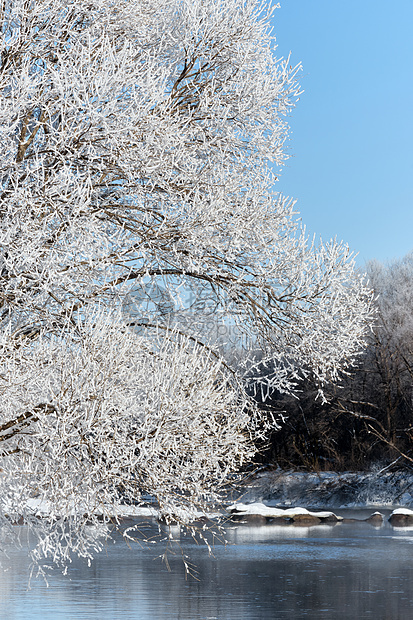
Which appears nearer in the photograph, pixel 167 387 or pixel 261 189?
pixel 167 387

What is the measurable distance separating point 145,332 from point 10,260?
94.7 inches

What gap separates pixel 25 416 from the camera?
900 cm

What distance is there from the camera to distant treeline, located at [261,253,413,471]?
116 ft

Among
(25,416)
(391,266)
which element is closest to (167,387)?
(25,416)

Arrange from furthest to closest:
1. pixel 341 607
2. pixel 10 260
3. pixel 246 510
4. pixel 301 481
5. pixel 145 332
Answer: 1. pixel 301 481
2. pixel 246 510
3. pixel 341 607
4. pixel 145 332
5. pixel 10 260

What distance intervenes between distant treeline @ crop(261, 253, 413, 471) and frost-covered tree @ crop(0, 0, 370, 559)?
78.2 ft

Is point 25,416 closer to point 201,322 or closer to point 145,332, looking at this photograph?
point 145,332

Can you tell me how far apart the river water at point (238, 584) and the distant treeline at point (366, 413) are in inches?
485

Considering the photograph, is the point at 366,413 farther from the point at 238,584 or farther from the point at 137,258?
the point at 137,258

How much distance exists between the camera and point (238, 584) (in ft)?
53.7

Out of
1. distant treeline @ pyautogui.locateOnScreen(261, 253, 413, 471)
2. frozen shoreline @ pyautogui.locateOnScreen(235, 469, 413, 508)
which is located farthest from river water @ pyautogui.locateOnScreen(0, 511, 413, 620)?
distant treeline @ pyautogui.locateOnScreen(261, 253, 413, 471)

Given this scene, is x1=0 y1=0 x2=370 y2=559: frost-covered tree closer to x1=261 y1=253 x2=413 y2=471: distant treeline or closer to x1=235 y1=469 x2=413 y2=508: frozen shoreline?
x1=235 y1=469 x2=413 y2=508: frozen shoreline

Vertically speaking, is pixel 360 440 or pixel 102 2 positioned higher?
pixel 102 2

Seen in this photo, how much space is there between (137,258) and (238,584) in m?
8.87
